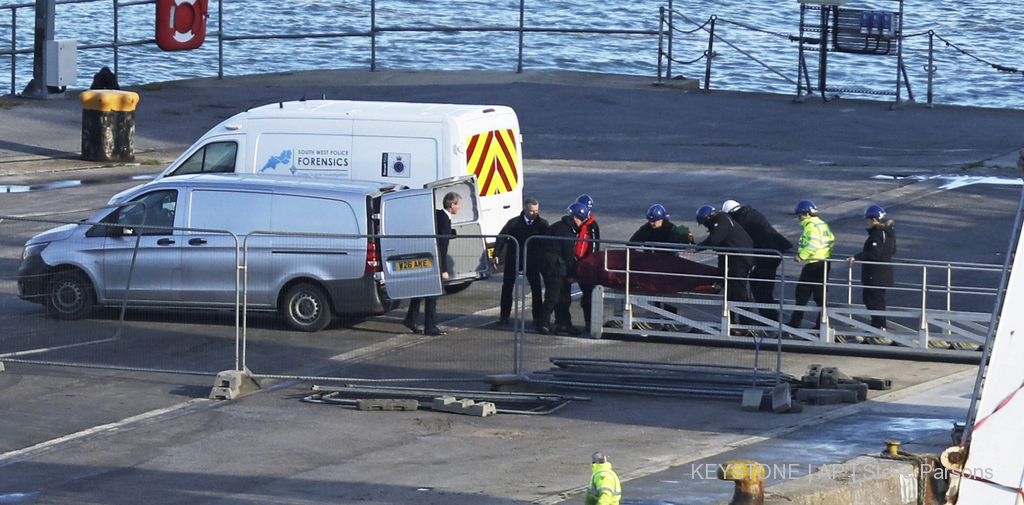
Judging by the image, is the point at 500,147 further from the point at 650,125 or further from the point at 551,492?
the point at 650,125

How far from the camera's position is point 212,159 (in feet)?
61.2

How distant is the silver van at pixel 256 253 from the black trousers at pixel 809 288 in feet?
11.5

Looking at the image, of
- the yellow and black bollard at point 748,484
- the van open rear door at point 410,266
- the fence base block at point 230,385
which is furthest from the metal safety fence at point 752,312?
the yellow and black bollard at point 748,484

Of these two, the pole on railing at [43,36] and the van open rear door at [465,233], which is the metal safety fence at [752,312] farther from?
the pole on railing at [43,36]

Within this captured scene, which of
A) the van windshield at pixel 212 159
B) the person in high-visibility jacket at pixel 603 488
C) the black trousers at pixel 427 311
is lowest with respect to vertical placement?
the person in high-visibility jacket at pixel 603 488

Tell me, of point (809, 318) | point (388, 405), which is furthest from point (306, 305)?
point (809, 318)

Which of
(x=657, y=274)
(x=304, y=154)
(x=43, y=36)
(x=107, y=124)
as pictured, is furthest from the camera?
(x=43, y=36)

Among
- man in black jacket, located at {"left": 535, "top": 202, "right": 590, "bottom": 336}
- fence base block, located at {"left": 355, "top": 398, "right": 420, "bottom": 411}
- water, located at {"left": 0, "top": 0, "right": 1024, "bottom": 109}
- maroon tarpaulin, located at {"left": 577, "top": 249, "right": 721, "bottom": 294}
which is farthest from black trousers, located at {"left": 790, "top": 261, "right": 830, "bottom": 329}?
water, located at {"left": 0, "top": 0, "right": 1024, "bottom": 109}

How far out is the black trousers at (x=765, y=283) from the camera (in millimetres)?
15445

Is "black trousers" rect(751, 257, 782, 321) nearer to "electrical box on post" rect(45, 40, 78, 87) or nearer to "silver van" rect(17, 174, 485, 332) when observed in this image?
"silver van" rect(17, 174, 485, 332)

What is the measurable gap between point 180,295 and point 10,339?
1.80m

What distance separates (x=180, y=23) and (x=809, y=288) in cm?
1919

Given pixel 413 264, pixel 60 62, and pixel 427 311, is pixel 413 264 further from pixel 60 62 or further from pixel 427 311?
pixel 60 62

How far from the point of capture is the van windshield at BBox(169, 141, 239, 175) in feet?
60.9
